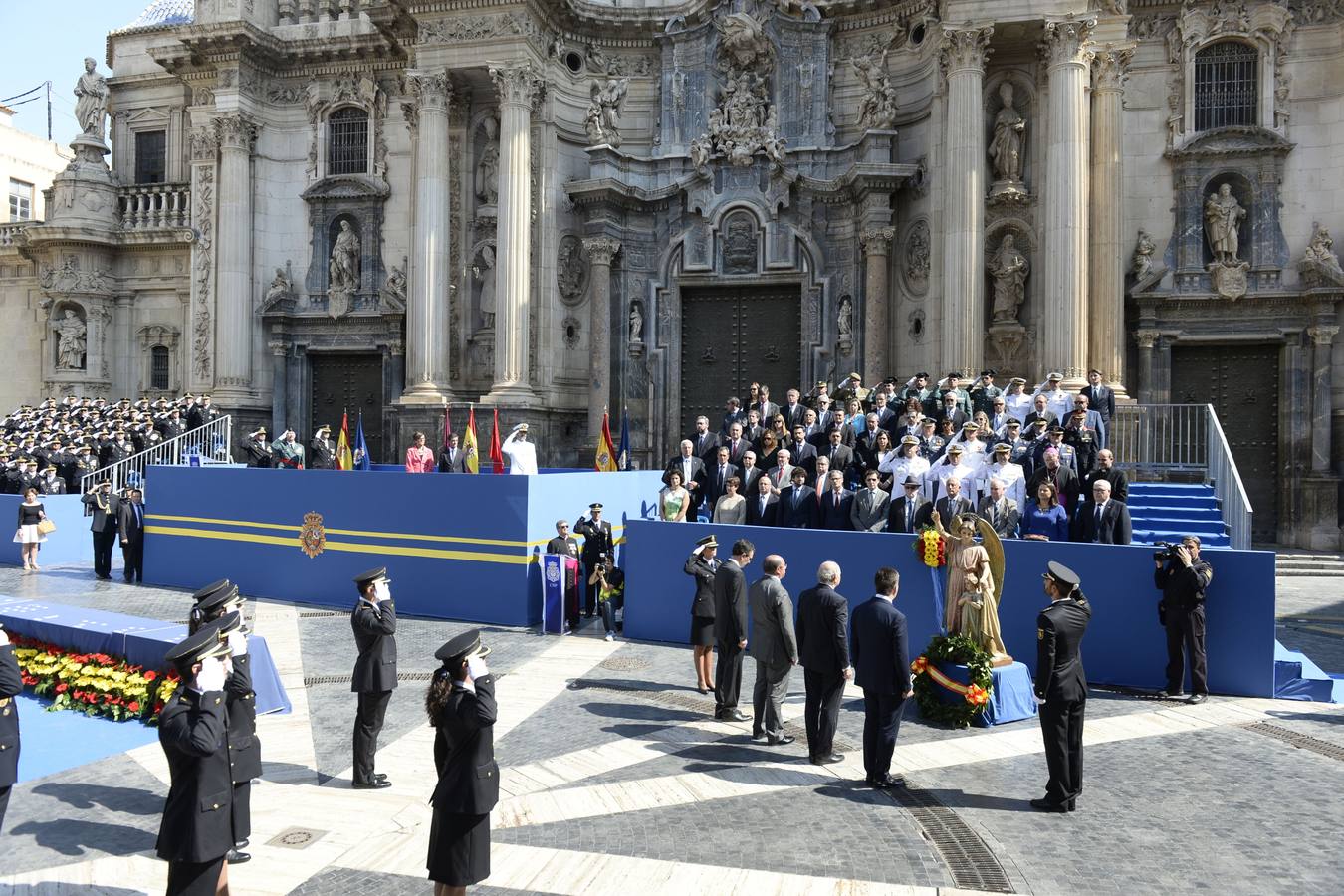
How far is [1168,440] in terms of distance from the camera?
20703 mm

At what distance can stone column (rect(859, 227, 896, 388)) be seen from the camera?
25.0m

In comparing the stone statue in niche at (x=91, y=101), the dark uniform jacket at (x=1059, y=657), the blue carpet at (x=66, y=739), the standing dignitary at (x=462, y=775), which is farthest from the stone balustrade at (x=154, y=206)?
the dark uniform jacket at (x=1059, y=657)

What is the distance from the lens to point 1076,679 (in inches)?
320

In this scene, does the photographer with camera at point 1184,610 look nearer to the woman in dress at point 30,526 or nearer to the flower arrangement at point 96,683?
the flower arrangement at point 96,683

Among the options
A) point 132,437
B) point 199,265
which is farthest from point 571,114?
point 132,437

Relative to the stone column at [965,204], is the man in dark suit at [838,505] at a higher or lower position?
lower

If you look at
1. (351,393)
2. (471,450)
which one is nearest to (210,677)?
(471,450)

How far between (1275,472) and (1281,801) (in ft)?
60.2

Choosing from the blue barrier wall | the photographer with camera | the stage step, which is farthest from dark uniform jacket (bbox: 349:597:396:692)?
the stage step

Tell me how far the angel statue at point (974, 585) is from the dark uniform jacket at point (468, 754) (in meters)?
6.60

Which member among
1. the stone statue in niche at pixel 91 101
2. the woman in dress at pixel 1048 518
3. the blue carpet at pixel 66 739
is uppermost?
the stone statue in niche at pixel 91 101

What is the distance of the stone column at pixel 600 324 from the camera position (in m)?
26.8

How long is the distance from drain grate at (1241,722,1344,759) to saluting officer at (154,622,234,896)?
32.6 feet

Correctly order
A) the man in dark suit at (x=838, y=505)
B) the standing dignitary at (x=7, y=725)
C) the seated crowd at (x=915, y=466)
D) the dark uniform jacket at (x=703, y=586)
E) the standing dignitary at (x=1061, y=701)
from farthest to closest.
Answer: the man in dark suit at (x=838, y=505), the seated crowd at (x=915, y=466), the dark uniform jacket at (x=703, y=586), the standing dignitary at (x=1061, y=701), the standing dignitary at (x=7, y=725)
